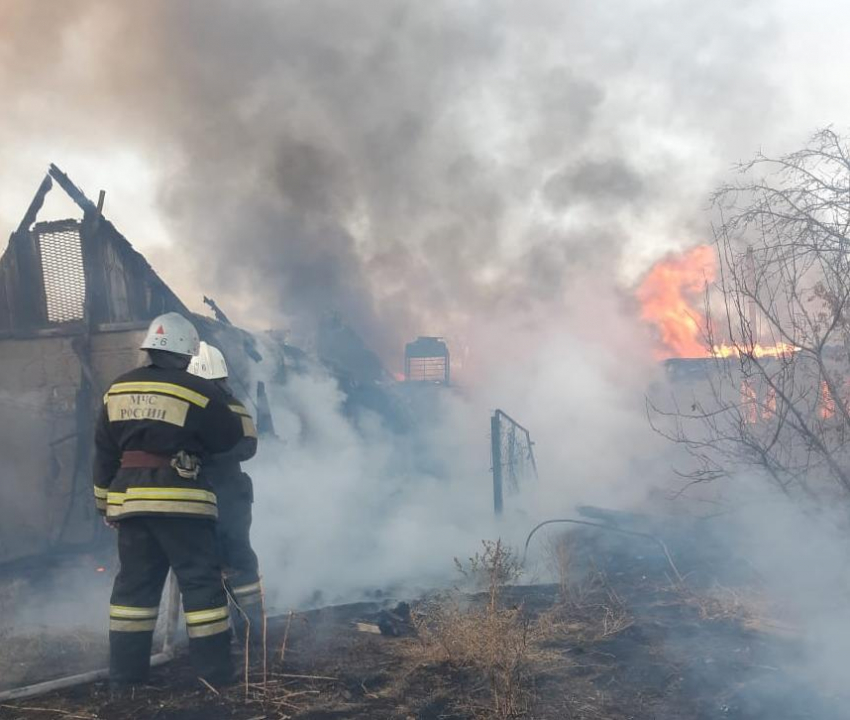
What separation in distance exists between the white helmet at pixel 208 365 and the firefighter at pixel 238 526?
0.84ft

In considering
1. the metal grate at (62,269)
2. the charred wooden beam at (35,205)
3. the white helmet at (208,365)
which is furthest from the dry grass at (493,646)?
the charred wooden beam at (35,205)

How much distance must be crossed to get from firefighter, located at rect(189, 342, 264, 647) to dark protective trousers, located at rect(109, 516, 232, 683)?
0.49m

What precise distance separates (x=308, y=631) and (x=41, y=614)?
7.35 feet

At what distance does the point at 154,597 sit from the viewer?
343 centimetres

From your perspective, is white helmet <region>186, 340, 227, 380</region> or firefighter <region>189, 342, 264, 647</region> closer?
firefighter <region>189, 342, 264, 647</region>

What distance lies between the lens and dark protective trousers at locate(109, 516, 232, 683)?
3336mm

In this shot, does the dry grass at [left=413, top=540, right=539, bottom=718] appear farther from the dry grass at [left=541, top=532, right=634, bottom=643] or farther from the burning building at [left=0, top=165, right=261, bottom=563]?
the burning building at [left=0, top=165, right=261, bottom=563]

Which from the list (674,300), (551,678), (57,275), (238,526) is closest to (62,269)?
(57,275)

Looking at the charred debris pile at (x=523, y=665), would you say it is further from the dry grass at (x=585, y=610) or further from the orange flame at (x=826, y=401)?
the orange flame at (x=826, y=401)

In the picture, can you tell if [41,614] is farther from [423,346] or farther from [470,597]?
[423,346]

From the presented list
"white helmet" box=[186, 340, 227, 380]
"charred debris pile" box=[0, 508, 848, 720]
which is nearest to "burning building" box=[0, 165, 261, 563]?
"white helmet" box=[186, 340, 227, 380]

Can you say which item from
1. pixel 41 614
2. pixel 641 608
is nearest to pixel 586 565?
pixel 641 608

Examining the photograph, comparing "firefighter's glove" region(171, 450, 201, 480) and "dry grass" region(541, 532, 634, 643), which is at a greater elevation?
"firefighter's glove" region(171, 450, 201, 480)

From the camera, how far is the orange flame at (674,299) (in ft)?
65.3
